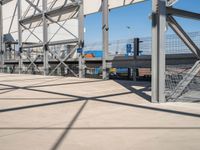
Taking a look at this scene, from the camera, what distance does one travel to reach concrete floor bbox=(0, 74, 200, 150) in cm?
471

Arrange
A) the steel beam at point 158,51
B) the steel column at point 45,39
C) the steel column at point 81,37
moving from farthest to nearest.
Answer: the steel column at point 45,39 → the steel column at point 81,37 → the steel beam at point 158,51

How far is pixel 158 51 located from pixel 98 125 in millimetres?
3923

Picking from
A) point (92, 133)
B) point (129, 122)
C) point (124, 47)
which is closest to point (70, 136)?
point (92, 133)

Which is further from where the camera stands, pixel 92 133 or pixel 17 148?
pixel 92 133

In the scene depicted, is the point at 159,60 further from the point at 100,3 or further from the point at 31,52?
the point at 31,52

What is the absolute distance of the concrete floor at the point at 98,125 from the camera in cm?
471

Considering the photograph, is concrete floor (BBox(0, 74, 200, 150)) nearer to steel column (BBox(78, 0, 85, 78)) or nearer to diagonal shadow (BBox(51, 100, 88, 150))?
diagonal shadow (BBox(51, 100, 88, 150))

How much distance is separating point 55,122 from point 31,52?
25.1 meters

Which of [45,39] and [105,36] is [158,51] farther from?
[45,39]

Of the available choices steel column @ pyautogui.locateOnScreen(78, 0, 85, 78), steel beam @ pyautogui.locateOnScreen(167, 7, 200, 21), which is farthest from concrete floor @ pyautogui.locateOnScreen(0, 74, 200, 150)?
steel column @ pyautogui.locateOnScreen(78, 0, 85, 78)

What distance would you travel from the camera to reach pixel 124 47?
19.7 m

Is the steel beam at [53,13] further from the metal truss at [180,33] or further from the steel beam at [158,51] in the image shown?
the steel beam at [158,51]

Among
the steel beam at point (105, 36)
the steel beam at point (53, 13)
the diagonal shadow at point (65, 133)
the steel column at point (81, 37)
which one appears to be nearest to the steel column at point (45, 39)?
the steel beam at point (53, 13)

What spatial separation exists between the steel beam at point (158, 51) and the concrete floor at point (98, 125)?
51 centimetres
